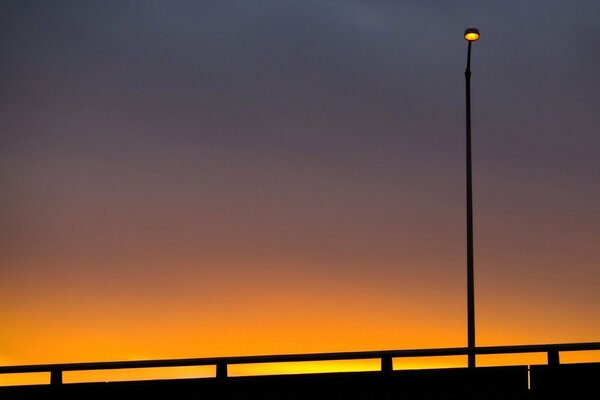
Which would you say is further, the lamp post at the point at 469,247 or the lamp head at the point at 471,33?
A: the lamp head at the point at 471,33

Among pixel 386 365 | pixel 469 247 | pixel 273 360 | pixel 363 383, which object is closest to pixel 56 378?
pixel 273 360

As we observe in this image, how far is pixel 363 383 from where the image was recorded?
966 centimetres

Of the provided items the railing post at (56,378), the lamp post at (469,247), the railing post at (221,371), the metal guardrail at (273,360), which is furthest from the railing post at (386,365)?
the lamp post at (469,247)

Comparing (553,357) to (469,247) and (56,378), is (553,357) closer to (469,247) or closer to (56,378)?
(469,247)

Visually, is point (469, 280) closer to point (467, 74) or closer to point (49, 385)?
point (467, 74)

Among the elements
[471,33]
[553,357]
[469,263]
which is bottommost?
[553,357]

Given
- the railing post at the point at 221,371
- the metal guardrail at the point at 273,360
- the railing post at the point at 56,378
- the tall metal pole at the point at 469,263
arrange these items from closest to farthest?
the metal guardrail at the point at 273,360, the railing post at the point at 56,378, the railing post at the point at 221,371, the tall metal pole at the point at 469,263

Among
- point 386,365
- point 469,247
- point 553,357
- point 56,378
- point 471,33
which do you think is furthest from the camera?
point 471,33

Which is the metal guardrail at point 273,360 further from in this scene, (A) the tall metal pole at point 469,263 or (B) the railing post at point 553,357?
(A) the tall metal pole at point 469,263

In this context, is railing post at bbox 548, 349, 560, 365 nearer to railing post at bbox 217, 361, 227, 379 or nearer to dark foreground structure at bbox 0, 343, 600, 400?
dark foreground structure at bbox 0, 343, 600, 400

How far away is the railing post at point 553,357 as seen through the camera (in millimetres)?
9953

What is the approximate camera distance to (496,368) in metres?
9.85

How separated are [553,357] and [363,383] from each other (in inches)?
98.9

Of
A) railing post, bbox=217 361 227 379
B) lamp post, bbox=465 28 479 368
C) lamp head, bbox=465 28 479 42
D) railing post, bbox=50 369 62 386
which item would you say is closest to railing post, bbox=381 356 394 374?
railing post, bbox=217 361 227 379
